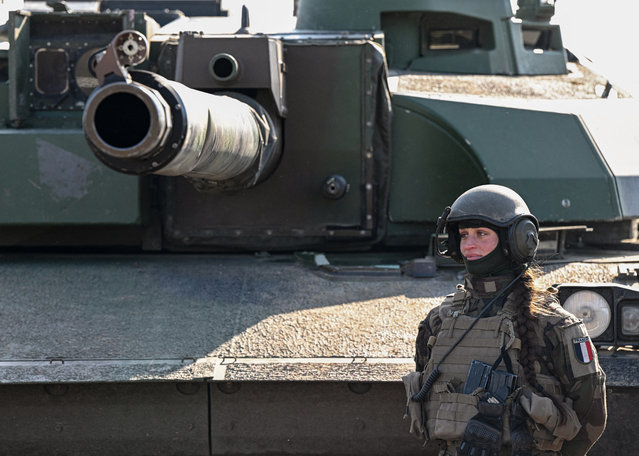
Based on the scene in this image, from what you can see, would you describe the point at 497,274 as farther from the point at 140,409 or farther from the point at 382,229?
the point at 382,229

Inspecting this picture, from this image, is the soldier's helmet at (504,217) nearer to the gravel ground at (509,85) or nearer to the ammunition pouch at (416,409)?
the ammunition pouch at (416,409)

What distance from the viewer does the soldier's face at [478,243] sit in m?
3.47

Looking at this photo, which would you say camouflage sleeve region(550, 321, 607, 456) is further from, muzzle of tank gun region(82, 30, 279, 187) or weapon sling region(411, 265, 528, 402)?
muzzle of tank gun region(82, 30, 279, 187)

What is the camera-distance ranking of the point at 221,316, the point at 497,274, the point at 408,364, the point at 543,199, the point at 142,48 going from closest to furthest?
the point at 497,274 < the point at 142,48 < the point at 408,364 < the point at 221,316 < the point at 543,199

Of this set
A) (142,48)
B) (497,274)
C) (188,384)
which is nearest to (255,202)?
(188,384)

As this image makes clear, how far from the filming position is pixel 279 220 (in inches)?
225

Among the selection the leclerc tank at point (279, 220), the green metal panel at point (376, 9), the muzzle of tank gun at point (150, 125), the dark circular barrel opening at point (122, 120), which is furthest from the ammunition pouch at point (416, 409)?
the green metal panel at point (376, 9)

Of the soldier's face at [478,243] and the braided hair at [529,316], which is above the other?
the soldier's face at [478,243]

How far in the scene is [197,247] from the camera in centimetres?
591

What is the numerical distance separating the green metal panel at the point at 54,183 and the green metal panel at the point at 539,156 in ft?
5.58

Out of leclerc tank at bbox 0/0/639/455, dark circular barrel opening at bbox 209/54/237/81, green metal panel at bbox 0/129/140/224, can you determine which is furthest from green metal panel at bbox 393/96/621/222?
green metal panel at bbox 0/129/140/224

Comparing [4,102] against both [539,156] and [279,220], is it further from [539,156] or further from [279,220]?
[539,156]

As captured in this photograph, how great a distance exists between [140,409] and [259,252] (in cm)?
165

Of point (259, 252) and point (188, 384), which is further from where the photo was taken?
point (259, 252)
